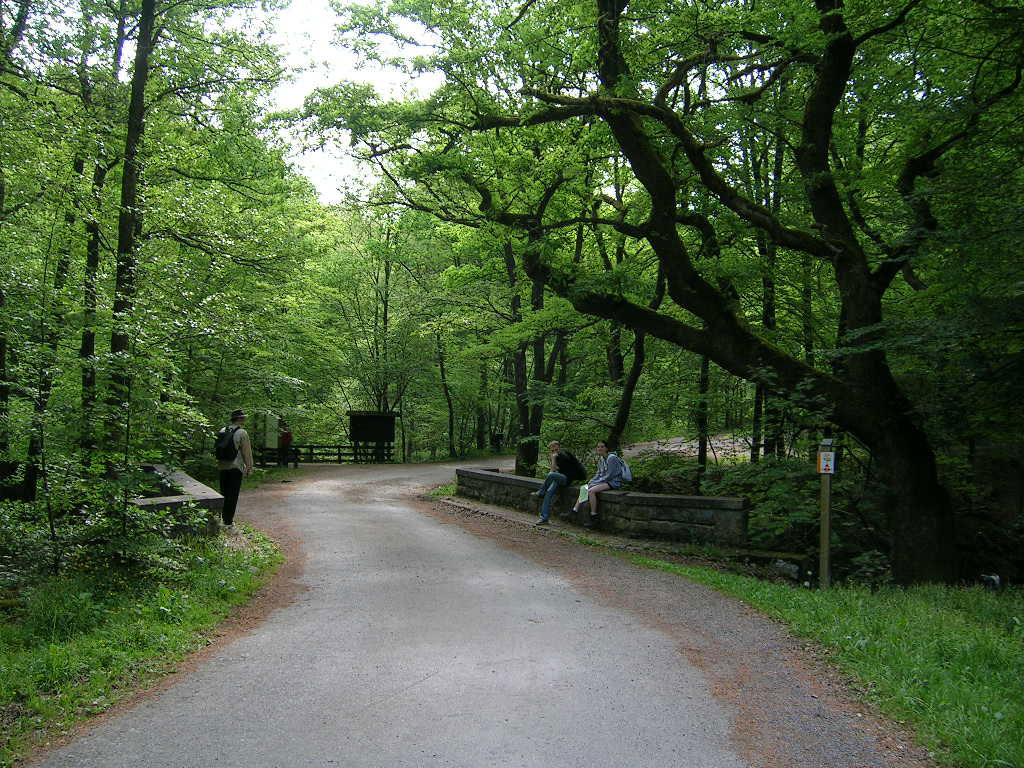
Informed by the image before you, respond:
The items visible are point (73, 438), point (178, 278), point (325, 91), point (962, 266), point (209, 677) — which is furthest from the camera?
point (325, 91)

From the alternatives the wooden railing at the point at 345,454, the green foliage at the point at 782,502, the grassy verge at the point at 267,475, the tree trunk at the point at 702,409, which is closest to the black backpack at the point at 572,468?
the tree trunk at the point at 702,409

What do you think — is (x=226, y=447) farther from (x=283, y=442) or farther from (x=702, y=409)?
(x=283, y=442)

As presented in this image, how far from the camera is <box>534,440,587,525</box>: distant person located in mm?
12625

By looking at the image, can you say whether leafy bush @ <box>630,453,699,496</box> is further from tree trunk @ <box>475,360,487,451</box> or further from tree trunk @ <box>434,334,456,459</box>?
tree trunk @ <box>434,334,456,459</box>

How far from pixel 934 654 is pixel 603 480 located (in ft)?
24.0

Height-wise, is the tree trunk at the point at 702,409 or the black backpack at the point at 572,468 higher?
the tree trunk at the point at 702,409

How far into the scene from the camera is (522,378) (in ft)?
64.2

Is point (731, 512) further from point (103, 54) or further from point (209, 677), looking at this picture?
point (103, 54)

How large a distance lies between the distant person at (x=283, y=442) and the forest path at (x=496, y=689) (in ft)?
57.9

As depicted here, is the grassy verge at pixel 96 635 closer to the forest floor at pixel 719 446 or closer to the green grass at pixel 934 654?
the green grass at pixel 934 654

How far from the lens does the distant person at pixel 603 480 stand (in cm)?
1203

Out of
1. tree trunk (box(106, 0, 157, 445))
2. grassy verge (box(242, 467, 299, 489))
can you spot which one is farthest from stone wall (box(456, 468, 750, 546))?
grassy verge (box(242, 467, 299, 489))

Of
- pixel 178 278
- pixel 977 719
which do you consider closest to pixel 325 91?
pixel 178 278

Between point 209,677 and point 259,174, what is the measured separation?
533 inches
